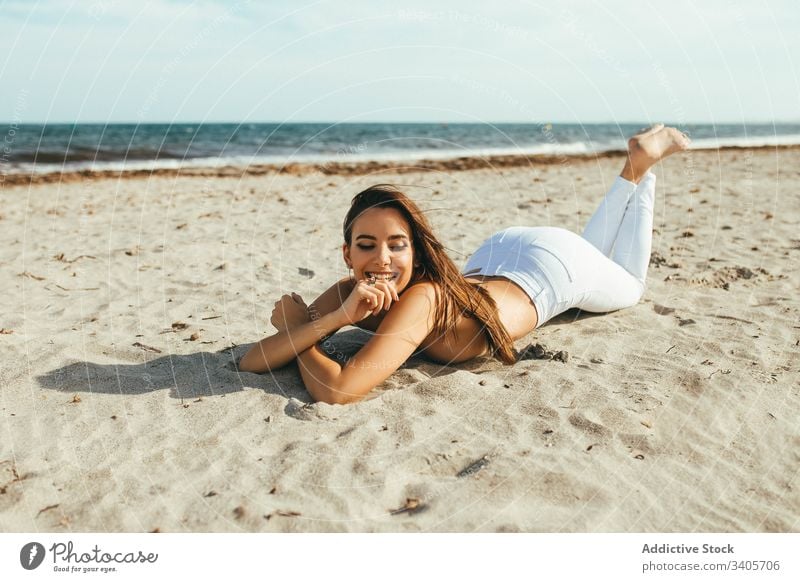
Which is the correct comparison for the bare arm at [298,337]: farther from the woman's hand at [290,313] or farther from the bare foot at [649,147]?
the bare foot at [649,147]

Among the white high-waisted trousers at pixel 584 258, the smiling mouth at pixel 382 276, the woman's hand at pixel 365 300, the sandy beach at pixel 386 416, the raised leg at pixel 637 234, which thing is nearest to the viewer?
the sandy beach at pixel 386 416

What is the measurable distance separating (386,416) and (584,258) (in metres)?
1.89

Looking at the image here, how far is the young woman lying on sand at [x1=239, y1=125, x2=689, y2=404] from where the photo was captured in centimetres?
325

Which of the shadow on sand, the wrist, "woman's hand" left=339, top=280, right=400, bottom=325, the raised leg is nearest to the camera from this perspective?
"woman's hand" left=339, top=280, right=400, bottom=325

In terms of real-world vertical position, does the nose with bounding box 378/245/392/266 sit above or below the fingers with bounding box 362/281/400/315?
above

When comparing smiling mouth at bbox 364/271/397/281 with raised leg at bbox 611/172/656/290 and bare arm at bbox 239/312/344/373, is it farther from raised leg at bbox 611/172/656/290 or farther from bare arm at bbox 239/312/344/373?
raised leg at bbox 611/172/656/290

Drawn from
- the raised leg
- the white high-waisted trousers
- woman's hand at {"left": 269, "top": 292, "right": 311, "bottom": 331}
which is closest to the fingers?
woman's hand at {"left": 269, "top": 292, "right": 311, "bottom": 331}

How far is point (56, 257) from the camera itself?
6.21m

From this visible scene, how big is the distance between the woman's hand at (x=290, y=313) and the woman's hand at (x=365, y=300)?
0.33 m

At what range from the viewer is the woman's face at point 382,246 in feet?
10.8

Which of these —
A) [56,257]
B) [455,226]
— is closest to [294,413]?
[56,257]

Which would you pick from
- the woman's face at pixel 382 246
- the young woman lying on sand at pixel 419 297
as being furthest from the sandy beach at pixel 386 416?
the woman's face at pixel 382 246

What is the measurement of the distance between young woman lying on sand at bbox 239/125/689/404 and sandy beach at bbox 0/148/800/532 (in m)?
0.14
